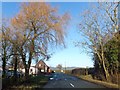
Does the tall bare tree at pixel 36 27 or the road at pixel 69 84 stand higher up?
the tall bare tree at pixel 36 27

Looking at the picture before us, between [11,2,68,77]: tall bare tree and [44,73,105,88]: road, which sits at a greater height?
[11,2,68,77]: tall bare tree

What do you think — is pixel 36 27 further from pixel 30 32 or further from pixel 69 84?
pixel 69 84

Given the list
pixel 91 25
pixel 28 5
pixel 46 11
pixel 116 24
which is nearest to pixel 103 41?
pixel 91 25

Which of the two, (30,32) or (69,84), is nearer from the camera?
(69,84)

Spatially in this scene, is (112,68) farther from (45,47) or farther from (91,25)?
(45,47)

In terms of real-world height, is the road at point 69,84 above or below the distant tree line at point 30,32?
below

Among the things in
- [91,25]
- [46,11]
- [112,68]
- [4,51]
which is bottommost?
[112,68]

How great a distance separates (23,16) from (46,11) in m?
3.61

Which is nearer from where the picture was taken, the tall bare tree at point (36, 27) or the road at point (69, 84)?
the road at point (69, 84)

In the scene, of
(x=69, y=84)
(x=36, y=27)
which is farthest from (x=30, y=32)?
(x=69, y=84)

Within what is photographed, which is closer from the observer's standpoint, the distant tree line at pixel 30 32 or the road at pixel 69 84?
the road at pixel 69 84

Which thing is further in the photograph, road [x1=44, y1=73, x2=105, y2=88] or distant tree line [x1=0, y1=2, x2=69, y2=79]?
distant tree line [x1=0, y1=2, x2=69, y2=79]

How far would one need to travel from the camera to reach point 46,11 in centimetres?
4128

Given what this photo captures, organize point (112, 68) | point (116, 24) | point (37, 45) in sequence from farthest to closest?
point (37, 45), point (112, 68), point (116, 24)
